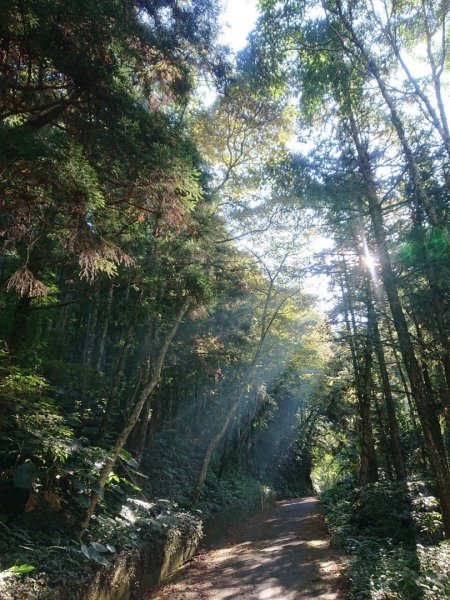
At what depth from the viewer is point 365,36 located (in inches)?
310

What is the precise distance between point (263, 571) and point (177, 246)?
6.33 m

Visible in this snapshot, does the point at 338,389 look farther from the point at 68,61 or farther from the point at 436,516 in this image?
the point at 68,61

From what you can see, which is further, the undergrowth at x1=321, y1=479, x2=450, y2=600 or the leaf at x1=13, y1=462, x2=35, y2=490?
the undergrowth at x1=321, y1=479, x2=450, y2=600

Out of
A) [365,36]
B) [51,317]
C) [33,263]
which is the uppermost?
[365,36]

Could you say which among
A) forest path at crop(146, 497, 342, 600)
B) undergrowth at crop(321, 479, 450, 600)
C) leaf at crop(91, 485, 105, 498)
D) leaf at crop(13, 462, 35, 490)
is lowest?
forest path at crop(146, 497, 342, 600)

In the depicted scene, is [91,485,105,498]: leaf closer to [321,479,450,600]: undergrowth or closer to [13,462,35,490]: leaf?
[13,462,35,490]: leaf

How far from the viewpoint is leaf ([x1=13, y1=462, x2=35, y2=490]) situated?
4.43 m

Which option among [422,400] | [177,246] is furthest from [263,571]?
[177,246]

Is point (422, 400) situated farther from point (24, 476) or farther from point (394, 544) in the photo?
point (24, 476)

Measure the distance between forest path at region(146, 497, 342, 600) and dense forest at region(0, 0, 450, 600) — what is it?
532 millimetres

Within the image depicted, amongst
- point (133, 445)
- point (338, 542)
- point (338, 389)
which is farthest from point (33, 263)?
point (338, 389)

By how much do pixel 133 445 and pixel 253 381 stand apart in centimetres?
664

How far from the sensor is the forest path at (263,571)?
5.95 meters

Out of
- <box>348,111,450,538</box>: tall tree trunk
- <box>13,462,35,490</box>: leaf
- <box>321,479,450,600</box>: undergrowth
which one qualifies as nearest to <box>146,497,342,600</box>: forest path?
<box>321,479,450,600</box>: undergrowth
